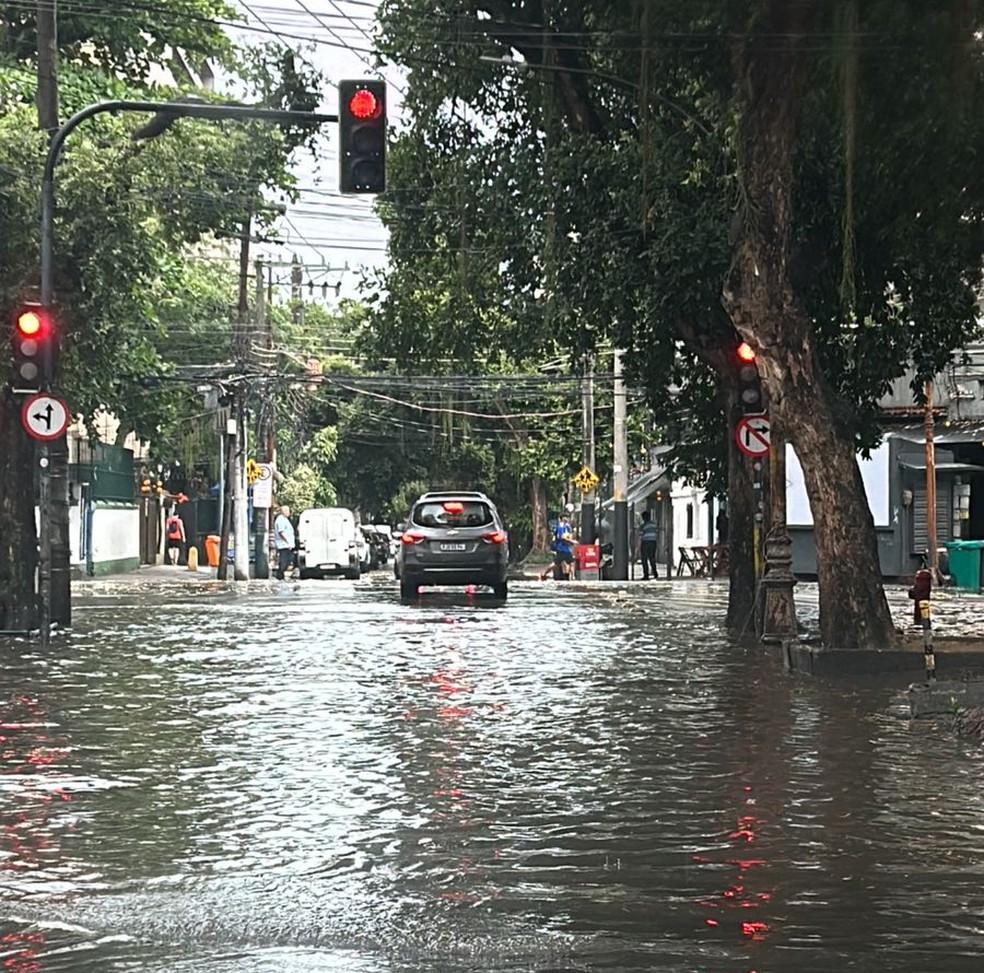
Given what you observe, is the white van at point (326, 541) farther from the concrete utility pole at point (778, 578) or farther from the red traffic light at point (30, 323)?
the concrete utility pole at point (778, 578)

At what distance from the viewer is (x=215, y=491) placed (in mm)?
68875

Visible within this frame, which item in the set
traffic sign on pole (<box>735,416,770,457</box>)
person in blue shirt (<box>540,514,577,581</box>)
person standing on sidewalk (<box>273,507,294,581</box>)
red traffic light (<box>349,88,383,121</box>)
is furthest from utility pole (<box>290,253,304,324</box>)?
red traffic light (<box>349,88,383,121</box>)

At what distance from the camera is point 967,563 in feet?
123

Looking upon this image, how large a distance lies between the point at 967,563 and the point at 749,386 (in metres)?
17.3

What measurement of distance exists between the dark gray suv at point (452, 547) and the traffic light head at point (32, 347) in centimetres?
1183

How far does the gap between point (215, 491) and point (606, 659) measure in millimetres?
51070

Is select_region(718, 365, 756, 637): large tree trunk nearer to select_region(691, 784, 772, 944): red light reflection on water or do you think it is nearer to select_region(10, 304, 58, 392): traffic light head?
select_region(10, 304, 58, 392): traffic light head

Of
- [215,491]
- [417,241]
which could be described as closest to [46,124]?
[417,241]

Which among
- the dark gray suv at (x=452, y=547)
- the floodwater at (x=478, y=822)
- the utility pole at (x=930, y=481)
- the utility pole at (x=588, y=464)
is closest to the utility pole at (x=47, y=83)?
the floodwater at (x=478, y=822)

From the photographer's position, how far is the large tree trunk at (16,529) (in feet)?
72.7

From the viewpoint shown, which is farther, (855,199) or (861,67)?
(855,199)

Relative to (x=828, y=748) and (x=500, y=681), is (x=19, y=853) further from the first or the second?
(x=500, y=681)

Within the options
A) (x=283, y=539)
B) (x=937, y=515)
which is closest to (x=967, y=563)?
(x=937, y=515)

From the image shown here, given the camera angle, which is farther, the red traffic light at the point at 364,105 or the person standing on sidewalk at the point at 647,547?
the person standing on sidewalk at the point at 647,547
